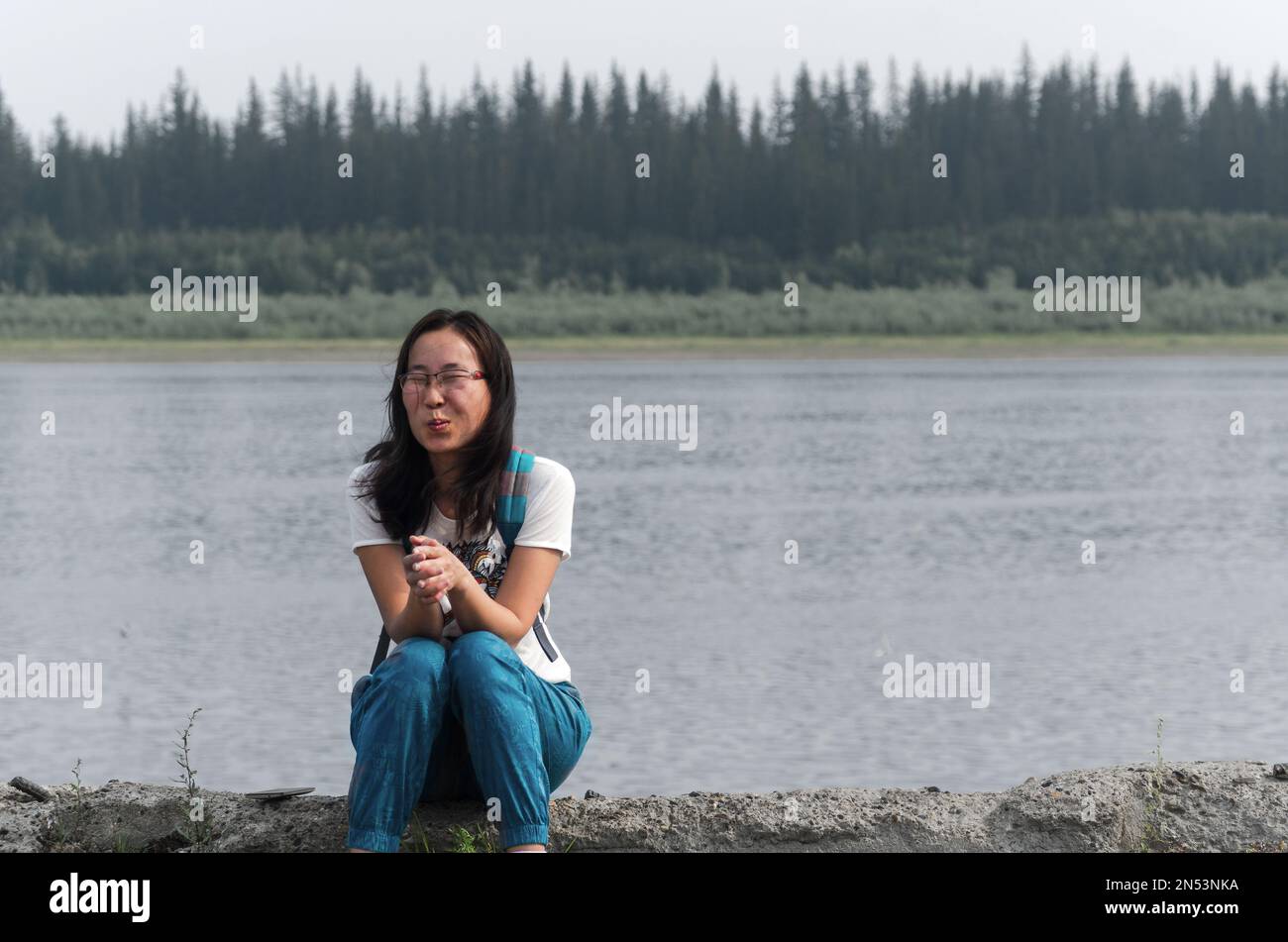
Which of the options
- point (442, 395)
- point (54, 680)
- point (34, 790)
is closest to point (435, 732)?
point (442, 395)

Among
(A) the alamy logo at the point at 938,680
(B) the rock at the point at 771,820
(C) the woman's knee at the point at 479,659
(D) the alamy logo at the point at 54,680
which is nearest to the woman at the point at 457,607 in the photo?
(C) the woman's knee at the point at 479,659

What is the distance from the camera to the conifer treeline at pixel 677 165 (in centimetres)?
6344

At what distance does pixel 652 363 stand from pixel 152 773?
46117 millimetres

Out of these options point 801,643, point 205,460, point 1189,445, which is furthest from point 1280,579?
point 205,460

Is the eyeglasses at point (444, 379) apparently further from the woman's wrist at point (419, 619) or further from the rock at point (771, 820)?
the rock at point (771, 820)

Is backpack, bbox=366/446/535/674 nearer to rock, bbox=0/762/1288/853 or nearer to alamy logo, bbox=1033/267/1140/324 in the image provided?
rock, bbox=0/762/1288/853

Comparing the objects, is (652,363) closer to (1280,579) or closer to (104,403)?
(104,403)

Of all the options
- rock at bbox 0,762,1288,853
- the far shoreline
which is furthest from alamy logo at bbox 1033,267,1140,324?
rock at bbox 0,762,1288,853

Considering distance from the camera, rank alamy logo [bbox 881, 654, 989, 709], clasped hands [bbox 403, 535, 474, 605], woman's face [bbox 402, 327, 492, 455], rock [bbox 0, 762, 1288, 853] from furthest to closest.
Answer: alamy logo [bbox 881, 654, 989, 709] → rock [bbox 0, 762, 1288, 853] → woman's face [bbox 402, 327, 492, 455] → clasped hands [bbox 403, 535, 474, 605]

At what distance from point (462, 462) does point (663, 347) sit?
4913 centimetres

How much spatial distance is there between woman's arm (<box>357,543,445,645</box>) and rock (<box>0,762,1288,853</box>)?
1.59 ft
